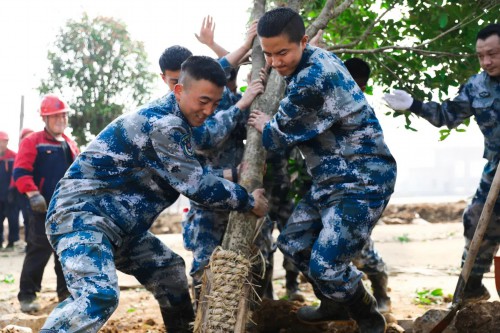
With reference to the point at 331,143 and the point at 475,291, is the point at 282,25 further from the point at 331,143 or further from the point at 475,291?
the point at 475,291

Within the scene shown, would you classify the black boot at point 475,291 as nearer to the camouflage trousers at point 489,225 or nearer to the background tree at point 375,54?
the camouflage trousers at point 489,225

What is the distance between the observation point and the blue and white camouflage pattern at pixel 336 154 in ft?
14.2

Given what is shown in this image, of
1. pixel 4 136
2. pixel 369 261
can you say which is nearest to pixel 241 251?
pixel 369 261

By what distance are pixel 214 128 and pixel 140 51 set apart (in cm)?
1243

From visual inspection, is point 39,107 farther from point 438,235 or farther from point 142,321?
point 438,235

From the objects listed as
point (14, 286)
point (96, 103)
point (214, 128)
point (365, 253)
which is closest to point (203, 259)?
point (214, 128)

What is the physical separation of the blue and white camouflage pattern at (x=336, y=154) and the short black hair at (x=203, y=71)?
1.46ft

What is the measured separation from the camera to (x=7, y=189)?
12961 millimetres

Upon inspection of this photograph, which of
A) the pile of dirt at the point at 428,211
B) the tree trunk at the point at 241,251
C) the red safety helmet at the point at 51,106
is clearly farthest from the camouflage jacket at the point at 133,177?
the pile of dirt at the point at 428,211

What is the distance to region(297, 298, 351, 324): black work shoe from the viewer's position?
4867 mm

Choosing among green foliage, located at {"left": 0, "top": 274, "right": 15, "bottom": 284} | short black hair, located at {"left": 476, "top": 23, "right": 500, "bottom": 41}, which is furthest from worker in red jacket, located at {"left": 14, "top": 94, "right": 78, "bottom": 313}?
short black hair, located at {"left": 476, "top": 23, "right": 500, "bottom": 41}

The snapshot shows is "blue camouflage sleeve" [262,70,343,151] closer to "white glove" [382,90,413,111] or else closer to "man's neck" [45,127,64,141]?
"white glove" [382,90,413,111]

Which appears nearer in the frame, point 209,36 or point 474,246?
point 474,246

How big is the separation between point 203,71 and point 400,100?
1.80 metres
